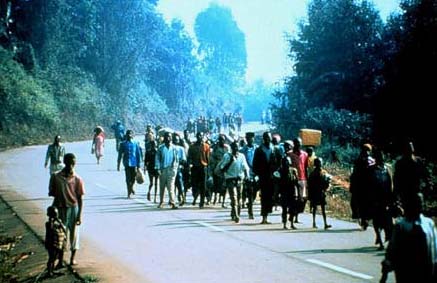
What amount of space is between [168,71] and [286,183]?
2433 inches

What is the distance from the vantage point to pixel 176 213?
1501 centimetres

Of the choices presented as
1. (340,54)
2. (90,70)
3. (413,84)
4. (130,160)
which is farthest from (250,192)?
(90,70)

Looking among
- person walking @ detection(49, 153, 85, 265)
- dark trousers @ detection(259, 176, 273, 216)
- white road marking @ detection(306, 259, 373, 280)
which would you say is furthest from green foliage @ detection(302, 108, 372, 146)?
person walking @ detection(49, 153, 85, 265)

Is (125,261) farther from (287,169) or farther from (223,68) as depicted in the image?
(223,68)

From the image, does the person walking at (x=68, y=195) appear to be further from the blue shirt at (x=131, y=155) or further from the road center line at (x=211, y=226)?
the blue shirt at (x=131, y=155)

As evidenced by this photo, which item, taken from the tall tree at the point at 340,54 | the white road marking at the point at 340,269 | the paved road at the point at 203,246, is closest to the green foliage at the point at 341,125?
the tall tree at the point at 340,54

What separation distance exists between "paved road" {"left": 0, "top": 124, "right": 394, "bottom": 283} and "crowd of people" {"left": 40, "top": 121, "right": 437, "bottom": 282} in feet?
1.78

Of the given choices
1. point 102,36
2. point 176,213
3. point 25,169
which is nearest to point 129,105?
point 102,36

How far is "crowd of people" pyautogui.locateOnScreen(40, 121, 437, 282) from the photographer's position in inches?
217

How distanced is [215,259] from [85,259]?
88.6 inches

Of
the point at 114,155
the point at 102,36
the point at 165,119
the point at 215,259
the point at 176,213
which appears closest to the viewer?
the point at 215,259

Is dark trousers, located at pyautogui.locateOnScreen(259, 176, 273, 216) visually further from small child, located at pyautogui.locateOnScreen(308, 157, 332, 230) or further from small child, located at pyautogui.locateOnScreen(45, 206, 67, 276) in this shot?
small child, located at pyautogui.locateOnScreen(45, 206, 67, 276)

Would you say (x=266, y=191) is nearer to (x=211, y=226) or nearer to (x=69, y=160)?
(x=211, y=226)

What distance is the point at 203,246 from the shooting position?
10.7 m
